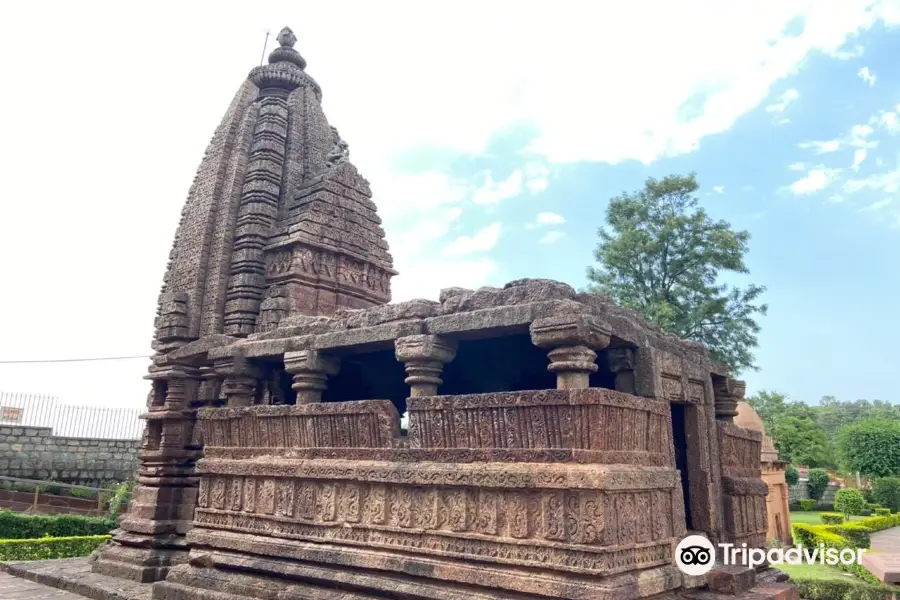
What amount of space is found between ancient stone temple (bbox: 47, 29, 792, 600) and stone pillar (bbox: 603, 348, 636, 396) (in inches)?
0.7

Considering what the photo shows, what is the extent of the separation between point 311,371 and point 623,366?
2844 mm

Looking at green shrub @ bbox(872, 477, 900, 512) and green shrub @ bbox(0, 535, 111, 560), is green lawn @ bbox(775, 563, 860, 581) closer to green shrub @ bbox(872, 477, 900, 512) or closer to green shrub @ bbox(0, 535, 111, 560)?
green shrub @ bbox(0, 535, 111, 560)

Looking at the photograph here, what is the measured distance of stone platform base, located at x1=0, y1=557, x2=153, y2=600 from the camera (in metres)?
6.79

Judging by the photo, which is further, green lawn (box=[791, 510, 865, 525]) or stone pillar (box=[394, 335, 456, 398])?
green lawn (box=[791, 510, 865, 525])

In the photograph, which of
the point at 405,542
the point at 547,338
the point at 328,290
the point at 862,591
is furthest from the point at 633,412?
the point at 862,591

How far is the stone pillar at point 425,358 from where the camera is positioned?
518 centimetres

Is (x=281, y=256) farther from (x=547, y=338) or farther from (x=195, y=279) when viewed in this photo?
(x=547, y=338)

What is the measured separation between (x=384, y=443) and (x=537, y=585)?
5.67ft

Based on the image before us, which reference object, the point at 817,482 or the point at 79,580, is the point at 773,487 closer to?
the point at 79,580

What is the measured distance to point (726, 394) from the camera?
6844 mm

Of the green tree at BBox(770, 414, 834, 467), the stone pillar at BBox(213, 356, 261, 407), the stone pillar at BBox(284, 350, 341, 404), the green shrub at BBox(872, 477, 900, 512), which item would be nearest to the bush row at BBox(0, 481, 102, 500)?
the stone pillar at BBox(213, 356, 261, 407)

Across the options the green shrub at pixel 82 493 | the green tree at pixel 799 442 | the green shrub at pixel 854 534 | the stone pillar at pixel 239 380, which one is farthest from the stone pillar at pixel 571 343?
the green tree at pixel 799 442

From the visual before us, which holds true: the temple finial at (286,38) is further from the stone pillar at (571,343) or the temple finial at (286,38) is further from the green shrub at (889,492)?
the green shrub at (889,492)

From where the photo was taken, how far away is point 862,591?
29.8 feet
